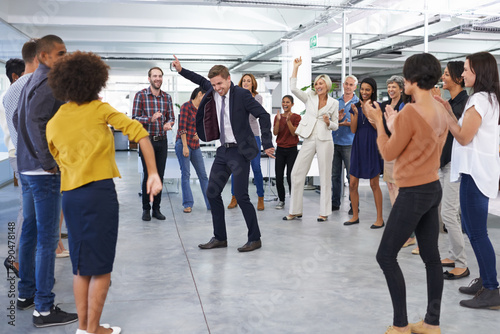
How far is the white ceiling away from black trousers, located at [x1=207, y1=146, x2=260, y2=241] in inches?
161

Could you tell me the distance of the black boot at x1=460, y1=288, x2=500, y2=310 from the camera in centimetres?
291

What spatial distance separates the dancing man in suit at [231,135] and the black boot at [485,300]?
1.84 meters

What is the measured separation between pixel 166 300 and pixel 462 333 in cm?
168

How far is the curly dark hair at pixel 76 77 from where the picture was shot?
2.19 meters

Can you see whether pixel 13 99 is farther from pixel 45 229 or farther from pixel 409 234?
pixel 409 234

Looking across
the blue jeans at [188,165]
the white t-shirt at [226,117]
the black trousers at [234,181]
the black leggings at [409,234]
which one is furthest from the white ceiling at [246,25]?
the black leggings at [409,234]

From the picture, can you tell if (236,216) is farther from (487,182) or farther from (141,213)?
(487,182)

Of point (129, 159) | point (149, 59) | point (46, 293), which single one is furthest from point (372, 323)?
point (149, 59)

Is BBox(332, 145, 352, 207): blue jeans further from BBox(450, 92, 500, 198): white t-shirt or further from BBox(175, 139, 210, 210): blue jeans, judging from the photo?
BBox(450, 92, 500, 198): white t-shirt

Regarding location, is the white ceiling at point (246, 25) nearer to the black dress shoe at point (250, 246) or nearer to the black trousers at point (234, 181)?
the black trousers at point (234, 181)

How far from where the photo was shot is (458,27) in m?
9.59

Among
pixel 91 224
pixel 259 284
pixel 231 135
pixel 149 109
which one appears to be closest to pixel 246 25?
pixel 149 109

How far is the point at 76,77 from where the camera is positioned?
219cm

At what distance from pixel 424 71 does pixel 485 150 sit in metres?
0.82
